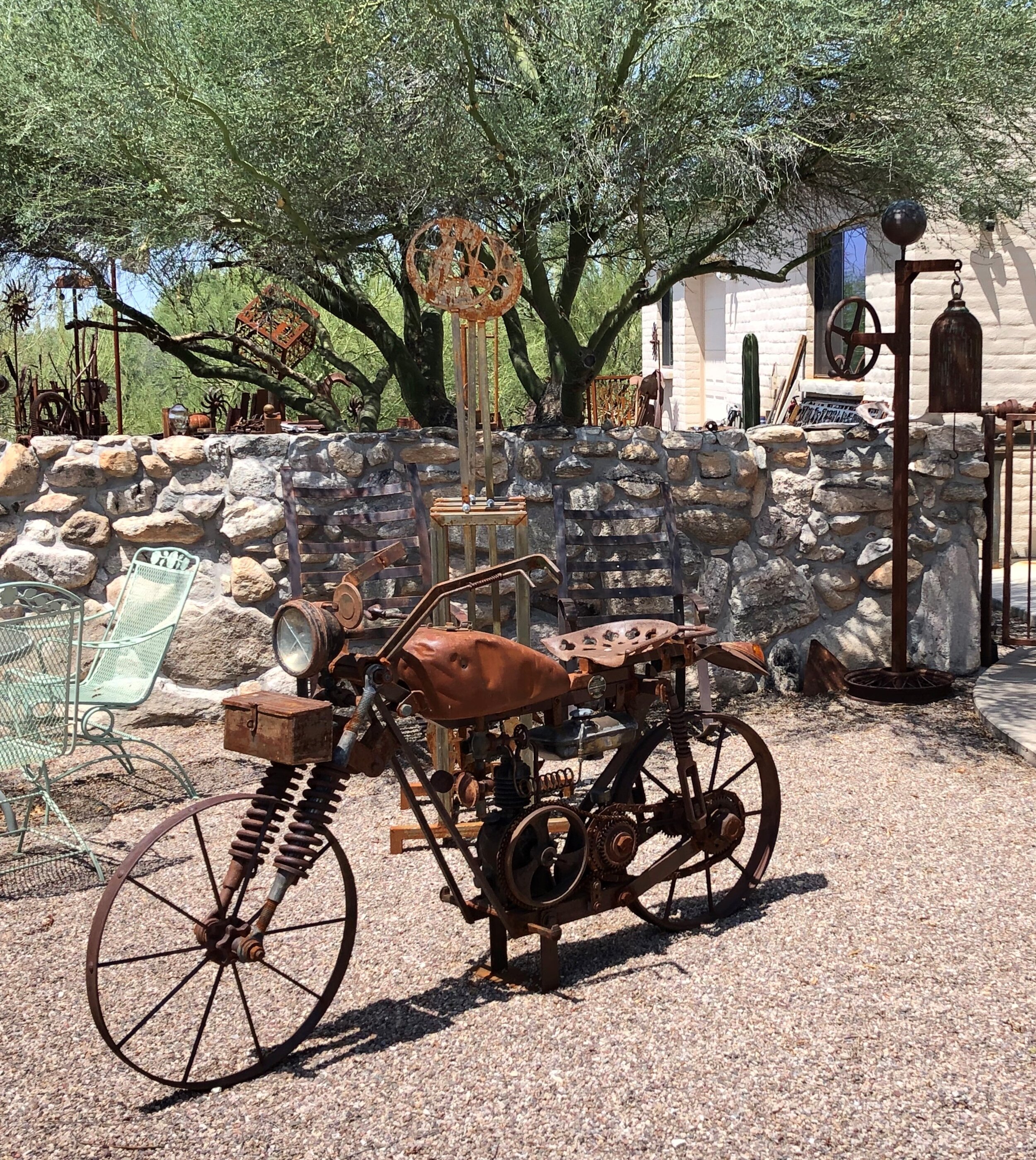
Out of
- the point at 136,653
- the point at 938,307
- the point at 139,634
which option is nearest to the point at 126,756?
the point at 136,653

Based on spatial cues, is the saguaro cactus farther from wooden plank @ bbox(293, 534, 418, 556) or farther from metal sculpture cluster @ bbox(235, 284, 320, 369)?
wooden plank @ bbox(293, 534, 418, 556)

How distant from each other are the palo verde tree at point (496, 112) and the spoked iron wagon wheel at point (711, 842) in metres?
2.61

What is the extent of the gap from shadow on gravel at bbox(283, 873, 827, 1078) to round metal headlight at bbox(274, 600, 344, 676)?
846 millimetres

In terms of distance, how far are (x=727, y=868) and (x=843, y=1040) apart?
3.61ft

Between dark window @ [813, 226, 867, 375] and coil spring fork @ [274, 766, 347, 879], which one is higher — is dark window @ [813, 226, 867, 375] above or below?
above

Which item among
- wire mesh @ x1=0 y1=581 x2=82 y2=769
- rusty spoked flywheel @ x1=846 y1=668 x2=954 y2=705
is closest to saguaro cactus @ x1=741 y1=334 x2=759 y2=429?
rusty spoked flywheel @ x1=846 y1=668 x2=954 y2=705

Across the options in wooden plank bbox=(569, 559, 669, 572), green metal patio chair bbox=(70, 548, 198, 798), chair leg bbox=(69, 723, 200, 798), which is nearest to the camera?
chair leg bbox=(69, 723, 200, 798)

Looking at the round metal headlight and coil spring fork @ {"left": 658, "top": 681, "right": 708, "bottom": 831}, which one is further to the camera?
coil spring fork @ {"left": 658, "top": 681, "right": 708, "bottom": 831}

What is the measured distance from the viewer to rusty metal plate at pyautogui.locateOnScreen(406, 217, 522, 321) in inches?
170

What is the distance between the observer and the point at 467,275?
14.5 ft

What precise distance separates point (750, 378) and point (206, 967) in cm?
680

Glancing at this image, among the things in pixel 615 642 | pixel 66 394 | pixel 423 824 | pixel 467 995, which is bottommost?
pixel 467 995

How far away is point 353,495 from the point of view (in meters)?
5.64

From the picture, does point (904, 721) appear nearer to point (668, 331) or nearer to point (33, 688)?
point (33, 688)
